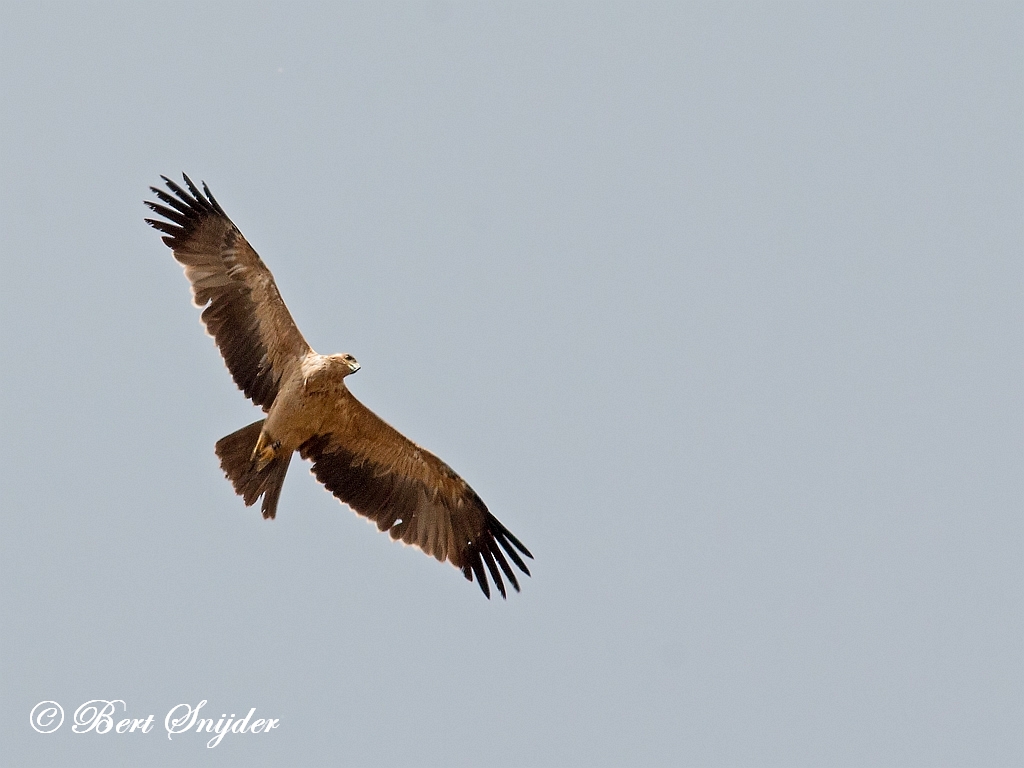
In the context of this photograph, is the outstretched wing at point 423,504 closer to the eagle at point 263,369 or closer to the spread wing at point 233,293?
the eagle at point 263,369

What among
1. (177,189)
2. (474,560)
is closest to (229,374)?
(177,189)

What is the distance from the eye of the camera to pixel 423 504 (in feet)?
52.1

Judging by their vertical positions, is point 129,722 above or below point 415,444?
below

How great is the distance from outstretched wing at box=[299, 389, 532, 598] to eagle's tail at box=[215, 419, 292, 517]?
0.68 metres

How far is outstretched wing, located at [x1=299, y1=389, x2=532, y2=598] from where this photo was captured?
15.7m

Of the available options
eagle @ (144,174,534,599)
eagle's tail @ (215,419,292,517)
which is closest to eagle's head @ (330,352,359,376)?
eagle @ (144,174,534,599)

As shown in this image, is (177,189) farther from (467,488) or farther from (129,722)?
(129,722)

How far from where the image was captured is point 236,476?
49.5 ft

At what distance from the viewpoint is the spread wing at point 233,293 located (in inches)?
589

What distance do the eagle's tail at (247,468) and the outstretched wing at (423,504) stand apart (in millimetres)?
684

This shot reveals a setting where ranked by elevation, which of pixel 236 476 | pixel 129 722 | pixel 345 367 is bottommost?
pixel 129 722

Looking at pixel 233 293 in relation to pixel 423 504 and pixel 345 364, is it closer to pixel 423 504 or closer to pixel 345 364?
pixel 345 364

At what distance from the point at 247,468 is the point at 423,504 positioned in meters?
1.93

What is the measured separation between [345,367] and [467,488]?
2.09 m
